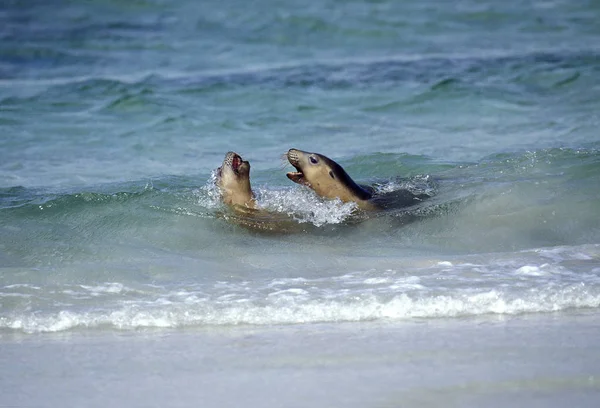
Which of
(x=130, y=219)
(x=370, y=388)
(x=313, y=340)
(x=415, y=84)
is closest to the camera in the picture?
(x=370, y=388)

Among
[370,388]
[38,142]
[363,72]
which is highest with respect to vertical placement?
[363,72]

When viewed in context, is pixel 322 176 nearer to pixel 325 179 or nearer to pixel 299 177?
pixel 325 179

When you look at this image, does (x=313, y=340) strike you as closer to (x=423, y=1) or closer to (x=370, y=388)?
(x=370, y=388)

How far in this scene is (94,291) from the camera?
16.2 feet

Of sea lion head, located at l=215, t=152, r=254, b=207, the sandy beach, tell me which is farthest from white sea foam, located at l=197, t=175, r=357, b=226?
the sandy beach

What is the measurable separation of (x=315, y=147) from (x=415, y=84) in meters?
2.96

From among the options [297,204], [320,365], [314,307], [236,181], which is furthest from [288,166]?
[320,365]

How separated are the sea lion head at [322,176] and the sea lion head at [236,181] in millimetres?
332

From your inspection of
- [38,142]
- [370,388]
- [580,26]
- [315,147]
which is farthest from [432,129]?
[370,388]

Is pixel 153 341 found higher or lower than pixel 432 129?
lower

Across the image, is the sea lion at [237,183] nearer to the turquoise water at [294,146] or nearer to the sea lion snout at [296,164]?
the turquoise water at [294,146]

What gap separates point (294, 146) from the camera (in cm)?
991

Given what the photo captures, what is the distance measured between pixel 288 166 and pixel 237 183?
2011 mm

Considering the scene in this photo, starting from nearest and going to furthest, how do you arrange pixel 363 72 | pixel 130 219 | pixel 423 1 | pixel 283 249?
pixel 283 249
pixel 130 219
pixel 363 72
pixel 423 1
